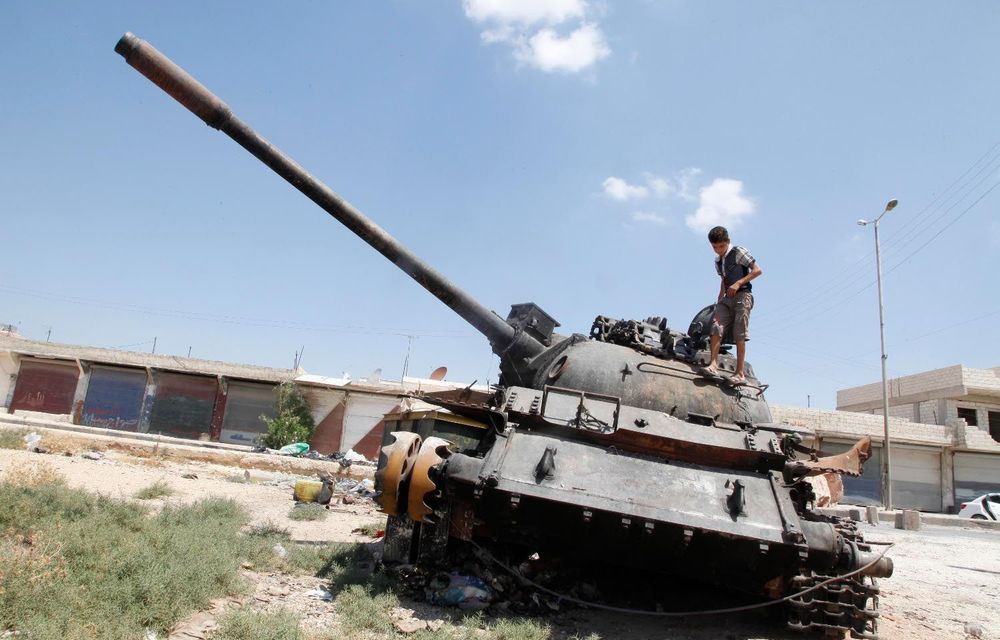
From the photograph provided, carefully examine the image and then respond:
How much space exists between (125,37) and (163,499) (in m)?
6.78

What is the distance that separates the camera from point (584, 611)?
6.03 metres

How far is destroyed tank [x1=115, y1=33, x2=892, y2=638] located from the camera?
16.8 ft

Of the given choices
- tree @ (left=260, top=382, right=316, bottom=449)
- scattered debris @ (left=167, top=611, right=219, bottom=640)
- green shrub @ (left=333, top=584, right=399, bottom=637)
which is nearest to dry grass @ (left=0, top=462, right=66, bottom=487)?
scattered debris @ (left=167, top=611, right=219, bottom=640)

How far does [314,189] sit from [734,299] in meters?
4.70

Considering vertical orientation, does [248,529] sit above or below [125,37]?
below

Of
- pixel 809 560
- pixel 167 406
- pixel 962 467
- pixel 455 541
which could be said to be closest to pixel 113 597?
pixel 455 541

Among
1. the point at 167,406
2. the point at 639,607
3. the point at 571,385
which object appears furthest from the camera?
the point at 167,406

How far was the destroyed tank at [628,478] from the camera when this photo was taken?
16.8 feet

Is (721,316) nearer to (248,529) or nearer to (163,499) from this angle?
→ (248,529)

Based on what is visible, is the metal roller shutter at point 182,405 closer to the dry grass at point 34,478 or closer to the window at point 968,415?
the dry grass at point 34,478

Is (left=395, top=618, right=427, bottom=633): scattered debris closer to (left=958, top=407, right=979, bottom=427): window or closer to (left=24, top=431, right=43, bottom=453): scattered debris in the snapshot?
(left=24, top=431, right=43, bottom=453): scattered debris

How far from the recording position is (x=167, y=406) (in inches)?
1032

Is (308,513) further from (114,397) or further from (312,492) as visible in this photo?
(114,397)

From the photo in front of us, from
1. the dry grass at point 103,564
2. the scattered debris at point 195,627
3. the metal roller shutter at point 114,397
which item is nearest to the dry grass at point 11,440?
the dry grass at point 103,564
